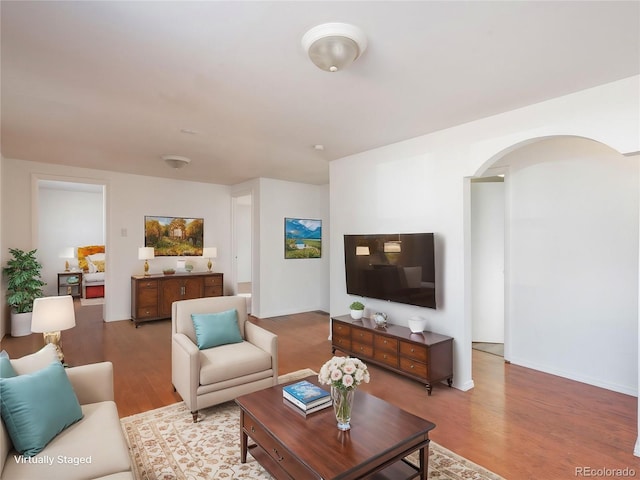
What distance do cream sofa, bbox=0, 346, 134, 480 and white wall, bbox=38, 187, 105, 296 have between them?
25.9ft

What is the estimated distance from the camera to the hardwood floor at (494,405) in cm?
230

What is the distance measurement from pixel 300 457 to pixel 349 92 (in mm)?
2508

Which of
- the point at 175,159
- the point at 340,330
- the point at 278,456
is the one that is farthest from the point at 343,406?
the point at 175,159

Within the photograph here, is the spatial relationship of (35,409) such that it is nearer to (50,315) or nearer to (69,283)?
(50,315)

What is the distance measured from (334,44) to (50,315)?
2681mm

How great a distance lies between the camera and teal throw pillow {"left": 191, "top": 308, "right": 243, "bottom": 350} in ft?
10.2

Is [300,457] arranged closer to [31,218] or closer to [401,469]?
[401,469]

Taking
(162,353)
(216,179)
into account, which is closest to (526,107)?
Result: (162,353)

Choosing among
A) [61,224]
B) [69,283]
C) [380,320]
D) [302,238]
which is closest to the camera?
[380,320]

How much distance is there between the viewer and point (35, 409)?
1631 mm

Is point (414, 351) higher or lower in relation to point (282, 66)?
lower

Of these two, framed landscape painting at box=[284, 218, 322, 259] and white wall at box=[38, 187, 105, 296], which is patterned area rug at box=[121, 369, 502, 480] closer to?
framed landscape painting at box=[284, 218, 322, 259]

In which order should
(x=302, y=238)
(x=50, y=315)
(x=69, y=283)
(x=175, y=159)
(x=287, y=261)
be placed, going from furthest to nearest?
(x=69, y=283), (x=302, y=238), (x=287, y=261), (x=175, y=159), (x=50, y=315)

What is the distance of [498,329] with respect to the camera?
4.76 m
